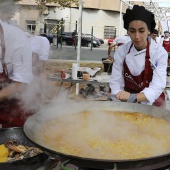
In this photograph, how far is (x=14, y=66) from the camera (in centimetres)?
208

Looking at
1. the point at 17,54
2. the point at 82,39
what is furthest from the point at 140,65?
the point at 82,39

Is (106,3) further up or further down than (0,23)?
further up

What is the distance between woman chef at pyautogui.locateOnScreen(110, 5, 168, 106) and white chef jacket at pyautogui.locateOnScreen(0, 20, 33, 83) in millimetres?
714

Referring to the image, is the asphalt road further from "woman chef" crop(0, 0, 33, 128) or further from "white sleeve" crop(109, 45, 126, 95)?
"woman chef" crop(0, 0, 33, 128)

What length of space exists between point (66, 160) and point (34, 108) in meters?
1.15

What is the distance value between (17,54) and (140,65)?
A: 101cm

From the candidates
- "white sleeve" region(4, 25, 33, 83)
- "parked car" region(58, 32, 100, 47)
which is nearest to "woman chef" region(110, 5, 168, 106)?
"white sleeve" region(4, 25, 33, 83)

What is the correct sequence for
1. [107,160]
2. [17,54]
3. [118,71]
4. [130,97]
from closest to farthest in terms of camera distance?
[107,160]
[17,54]
[130,97]
[118,71]

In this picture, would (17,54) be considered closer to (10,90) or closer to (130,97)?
(10,90)

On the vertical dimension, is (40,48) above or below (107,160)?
above

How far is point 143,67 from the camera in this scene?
7.98 feet

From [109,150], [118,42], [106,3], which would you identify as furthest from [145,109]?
[106,3]

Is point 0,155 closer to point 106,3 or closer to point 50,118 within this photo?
point 50,118

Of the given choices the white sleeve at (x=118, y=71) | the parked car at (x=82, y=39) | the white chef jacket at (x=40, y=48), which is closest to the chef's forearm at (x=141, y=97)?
the white sleeve at (x=118, y=71)
